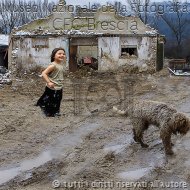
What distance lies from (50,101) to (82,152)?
53.3 inches

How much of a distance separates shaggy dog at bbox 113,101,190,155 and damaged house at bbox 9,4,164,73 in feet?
63.5

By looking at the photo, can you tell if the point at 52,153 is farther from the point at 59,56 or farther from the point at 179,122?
the point at 179,122

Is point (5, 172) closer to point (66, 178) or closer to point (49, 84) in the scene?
point (66, 178)

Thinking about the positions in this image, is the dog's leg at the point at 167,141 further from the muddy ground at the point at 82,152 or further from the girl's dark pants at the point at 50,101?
the girl's dark pants at the point at 50,101

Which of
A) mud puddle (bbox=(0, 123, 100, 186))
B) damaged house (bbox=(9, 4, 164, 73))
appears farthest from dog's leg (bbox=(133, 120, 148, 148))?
damaged house (bbox=(9, 4, 164, 73))

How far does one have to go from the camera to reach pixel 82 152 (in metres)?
8.50

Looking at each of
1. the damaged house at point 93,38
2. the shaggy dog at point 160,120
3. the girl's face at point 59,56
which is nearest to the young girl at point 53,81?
the girl's face at point 59,56

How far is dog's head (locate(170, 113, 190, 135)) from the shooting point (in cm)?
791

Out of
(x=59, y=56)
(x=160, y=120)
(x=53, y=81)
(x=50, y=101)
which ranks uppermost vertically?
(x=59, y=56)

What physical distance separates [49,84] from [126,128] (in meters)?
2.59

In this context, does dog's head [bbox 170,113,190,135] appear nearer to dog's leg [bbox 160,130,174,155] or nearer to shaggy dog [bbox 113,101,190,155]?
shaggy dog [bbox 113,101,190,155]

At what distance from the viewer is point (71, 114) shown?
12898mm

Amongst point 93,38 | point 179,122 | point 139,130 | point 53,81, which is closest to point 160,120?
point 179,122

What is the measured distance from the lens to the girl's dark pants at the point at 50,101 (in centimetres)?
925
